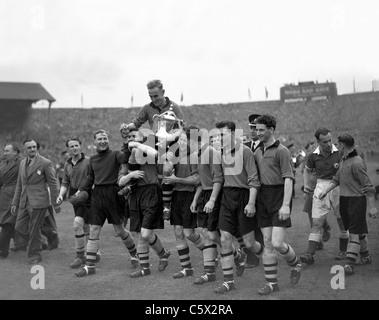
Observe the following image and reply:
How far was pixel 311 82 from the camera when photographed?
51.2 meters

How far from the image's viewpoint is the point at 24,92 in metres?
41.8

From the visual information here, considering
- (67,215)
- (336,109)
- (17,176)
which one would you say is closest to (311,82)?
(336,109)

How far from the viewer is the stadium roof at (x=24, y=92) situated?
40.6 m

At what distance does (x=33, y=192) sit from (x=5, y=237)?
3.66 ft

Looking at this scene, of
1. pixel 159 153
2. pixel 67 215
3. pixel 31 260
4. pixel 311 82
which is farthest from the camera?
pixel 311 82

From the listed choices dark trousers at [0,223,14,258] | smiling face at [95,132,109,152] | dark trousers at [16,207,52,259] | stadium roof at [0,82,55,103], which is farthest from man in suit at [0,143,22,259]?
stadium roof at [0,82,55,103]

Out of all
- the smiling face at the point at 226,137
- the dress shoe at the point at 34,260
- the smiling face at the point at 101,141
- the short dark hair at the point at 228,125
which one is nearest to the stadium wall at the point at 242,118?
the dress shoe at the point at 34,260

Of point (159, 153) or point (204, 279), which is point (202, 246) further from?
point (159, 153)

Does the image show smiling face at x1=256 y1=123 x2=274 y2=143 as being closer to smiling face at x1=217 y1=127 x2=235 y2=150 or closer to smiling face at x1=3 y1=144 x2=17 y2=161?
smiling face at x1=217 y1=127 x2=235 y2=150

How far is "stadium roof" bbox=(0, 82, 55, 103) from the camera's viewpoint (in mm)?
40603

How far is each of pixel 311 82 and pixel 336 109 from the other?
18.4 ft

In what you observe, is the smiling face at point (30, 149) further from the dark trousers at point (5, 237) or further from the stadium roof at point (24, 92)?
the stadium roof at point (24, 92)

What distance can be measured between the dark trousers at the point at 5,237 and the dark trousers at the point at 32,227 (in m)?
0.23

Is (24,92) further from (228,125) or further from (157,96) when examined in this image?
(228,125)
